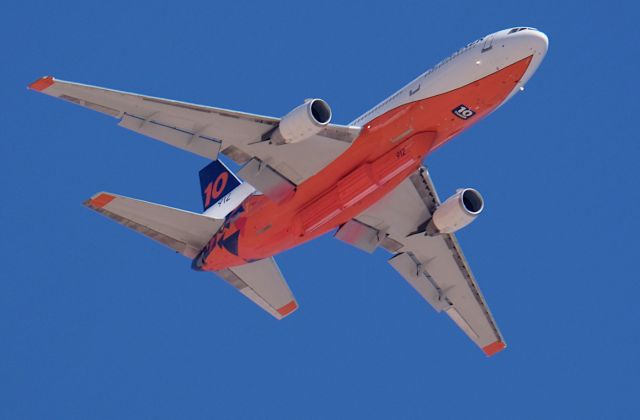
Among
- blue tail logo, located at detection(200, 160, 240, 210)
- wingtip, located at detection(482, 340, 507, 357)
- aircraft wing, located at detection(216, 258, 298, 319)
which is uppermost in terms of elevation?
blue tail logo, located at detection(200, 160, 240, 210)

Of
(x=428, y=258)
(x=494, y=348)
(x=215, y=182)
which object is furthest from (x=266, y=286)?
(x=494, y=348)

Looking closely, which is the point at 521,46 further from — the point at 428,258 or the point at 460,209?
the point at 428,258

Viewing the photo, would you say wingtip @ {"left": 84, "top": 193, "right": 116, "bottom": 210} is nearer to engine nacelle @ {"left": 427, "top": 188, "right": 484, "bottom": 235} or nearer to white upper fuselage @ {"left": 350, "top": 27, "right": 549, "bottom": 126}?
white upper fuselage @ {"left": 350, "top": 27, "right": 549, "bottom": 126}

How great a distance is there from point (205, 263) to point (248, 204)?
4.34 m

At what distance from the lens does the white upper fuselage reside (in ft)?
151

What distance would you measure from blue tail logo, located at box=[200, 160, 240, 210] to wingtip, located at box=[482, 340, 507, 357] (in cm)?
1667

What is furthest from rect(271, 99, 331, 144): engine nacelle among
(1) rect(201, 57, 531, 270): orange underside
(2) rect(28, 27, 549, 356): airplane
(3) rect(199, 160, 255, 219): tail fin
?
(3) rect(199, 160, 255, 219): tail fin

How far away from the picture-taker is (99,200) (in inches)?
2025

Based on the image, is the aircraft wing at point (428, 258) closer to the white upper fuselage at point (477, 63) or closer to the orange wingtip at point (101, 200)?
the white upper fuselage at point (477, 63)

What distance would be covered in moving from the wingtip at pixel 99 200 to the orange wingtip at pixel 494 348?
22590 mm

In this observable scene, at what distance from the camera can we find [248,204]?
52.3 metres

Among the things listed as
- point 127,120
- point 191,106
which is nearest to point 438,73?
point 191,106

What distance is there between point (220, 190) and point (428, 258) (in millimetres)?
11751

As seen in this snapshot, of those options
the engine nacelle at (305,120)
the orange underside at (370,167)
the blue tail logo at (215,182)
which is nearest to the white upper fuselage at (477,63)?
the orange underside at (370,167)
